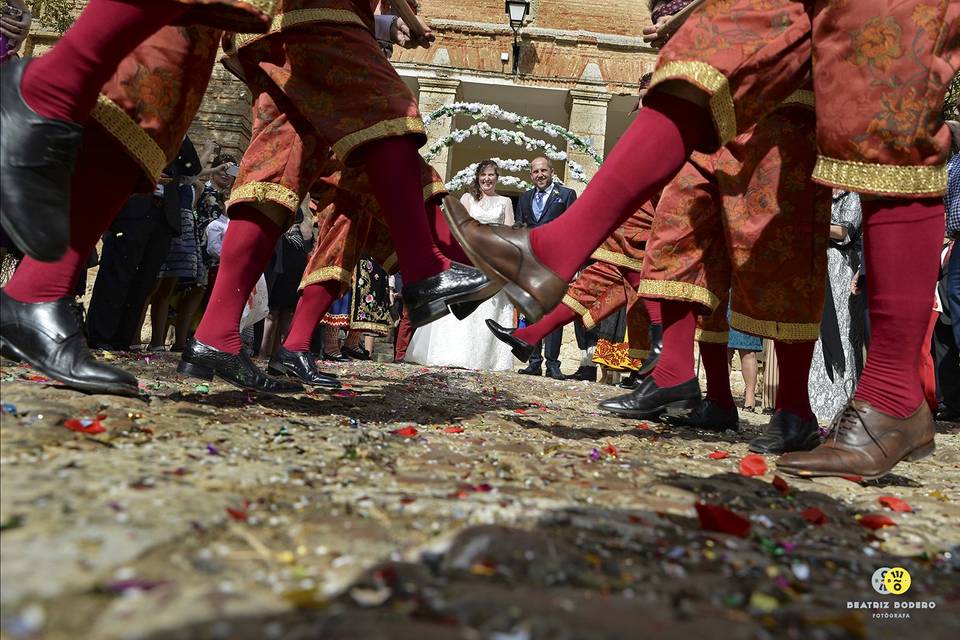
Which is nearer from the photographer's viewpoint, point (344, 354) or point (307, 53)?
point (307, 53)

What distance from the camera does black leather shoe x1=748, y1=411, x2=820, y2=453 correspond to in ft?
7.20

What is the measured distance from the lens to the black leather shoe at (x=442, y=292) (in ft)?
6.69

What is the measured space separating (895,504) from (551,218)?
20.1 feet

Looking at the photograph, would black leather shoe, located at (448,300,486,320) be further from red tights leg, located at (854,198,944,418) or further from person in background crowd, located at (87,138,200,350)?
person in background crowd, located at (87,138,200,350)

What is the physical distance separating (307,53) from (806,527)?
1735mm

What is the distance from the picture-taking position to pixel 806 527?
126 cm

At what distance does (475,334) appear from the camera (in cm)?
794

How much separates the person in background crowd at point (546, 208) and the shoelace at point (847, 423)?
562 centimetres

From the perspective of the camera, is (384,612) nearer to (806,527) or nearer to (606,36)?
(806,527)

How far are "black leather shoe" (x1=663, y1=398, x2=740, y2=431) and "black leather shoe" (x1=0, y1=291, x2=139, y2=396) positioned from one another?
1.81 meters

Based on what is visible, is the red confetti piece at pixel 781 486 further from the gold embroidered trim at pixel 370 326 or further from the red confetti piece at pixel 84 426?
the gold embroidered trim at pixel 370 326

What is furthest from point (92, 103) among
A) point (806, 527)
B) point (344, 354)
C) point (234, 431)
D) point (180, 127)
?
point (344, 354)

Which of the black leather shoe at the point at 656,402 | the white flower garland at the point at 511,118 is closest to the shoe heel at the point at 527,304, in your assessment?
the black leather shoe at the point at 656,402

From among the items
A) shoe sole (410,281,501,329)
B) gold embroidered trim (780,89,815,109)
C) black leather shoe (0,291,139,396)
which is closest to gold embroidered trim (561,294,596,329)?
gold embroidered trim (780,89,815,109)
